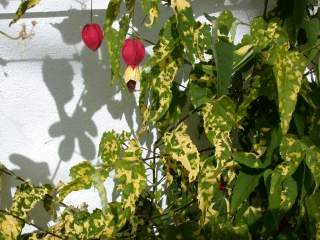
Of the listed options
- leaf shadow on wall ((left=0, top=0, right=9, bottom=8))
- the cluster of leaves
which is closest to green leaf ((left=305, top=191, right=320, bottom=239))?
the cluster of leaves

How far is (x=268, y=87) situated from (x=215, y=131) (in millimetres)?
157

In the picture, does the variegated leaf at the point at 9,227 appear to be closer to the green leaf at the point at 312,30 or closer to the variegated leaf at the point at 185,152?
the variegated leaf at the point at 185,152

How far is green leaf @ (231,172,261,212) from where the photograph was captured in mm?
868

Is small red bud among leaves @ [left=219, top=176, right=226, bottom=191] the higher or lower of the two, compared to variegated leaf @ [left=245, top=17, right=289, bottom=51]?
lower

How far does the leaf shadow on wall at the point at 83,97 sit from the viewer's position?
1144mm

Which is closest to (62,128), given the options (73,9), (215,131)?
(73,9)

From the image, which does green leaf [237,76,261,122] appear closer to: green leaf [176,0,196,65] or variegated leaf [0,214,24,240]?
green leaf [176,0,196,65]

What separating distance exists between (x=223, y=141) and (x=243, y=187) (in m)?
0.15

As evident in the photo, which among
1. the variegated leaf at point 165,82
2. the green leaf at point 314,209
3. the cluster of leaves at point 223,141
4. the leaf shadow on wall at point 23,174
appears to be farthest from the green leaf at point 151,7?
the leaf shadow on wall at point 23,174

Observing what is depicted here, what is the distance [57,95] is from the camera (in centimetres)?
116

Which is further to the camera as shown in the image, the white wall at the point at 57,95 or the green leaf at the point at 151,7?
the white wall at the point at 57,95

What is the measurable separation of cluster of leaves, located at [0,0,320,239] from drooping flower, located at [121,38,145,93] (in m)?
0.03

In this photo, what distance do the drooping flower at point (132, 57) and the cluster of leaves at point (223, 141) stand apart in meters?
0.03

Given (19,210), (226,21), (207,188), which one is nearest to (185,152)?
(207,188)
